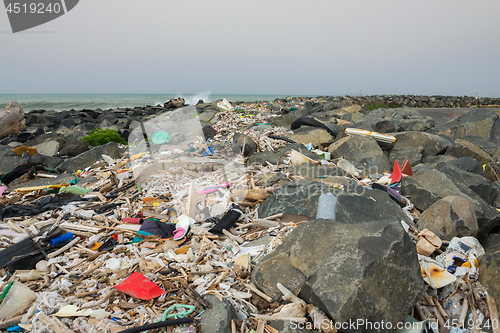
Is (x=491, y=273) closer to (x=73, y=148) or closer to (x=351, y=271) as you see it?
(x=351, y=271)

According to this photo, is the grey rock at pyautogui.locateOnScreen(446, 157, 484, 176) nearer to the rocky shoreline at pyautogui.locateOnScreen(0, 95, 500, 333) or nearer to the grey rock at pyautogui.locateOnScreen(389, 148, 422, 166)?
the rocky shoreline at pyautogui.locateOnScreen(0, 95, 500, 333)

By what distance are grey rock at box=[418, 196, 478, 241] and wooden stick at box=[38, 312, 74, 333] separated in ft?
13.7

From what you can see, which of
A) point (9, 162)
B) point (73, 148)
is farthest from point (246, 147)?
point (9, 162)

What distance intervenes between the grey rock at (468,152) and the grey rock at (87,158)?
9.62 meters

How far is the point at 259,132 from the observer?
28.7 ft

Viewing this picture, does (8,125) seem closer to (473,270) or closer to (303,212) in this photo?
(303,212)

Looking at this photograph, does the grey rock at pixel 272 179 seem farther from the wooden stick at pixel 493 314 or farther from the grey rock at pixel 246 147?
the wooden stick at pixel 493 314

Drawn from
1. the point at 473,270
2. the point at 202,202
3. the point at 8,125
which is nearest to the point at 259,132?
the point at 202,202

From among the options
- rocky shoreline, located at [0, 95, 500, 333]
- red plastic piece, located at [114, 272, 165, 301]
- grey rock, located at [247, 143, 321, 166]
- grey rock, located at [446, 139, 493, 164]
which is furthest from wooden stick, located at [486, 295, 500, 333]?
grey rock, located at [446, 139, 493, 164]

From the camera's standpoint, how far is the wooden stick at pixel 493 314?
219cm

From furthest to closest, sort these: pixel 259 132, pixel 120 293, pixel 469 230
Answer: pixel 259 132 → pixel 469 230 → pixel 120 293

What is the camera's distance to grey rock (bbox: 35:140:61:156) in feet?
30.4

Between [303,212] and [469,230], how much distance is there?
206 centimetres

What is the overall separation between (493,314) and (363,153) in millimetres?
4382
